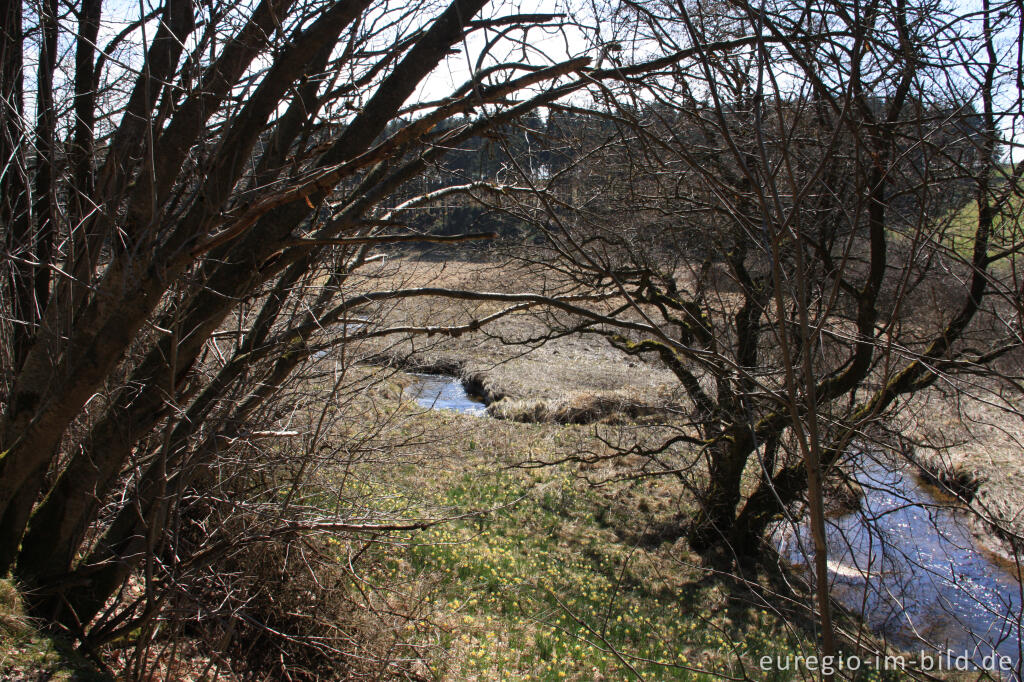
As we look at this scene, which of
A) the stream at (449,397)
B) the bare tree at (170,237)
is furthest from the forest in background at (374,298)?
the stream at (449,397)

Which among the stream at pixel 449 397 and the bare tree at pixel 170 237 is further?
the stream at pixel 449 397

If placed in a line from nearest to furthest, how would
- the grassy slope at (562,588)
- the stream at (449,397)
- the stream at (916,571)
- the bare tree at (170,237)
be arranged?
the bare tree at (170,237), the grassy slope at (562,588), the stream at (916,571), the stream at (449,397)

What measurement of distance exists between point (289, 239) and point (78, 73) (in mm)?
2611

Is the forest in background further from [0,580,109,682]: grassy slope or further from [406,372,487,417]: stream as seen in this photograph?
[406,372,487,417]: stream

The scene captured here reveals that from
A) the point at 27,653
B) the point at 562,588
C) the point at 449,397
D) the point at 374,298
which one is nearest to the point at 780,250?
the point at 374,298

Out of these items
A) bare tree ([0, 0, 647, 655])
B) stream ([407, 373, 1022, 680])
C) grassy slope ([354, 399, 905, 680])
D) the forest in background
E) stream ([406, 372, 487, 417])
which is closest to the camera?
the forest in background

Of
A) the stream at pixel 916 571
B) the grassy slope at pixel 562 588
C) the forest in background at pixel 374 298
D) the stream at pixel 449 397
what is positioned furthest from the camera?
the stream at pixel 449 397

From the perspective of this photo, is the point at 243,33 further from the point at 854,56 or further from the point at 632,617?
the point at 632,617

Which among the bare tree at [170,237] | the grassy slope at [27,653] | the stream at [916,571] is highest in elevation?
the bare tree at [170,237]

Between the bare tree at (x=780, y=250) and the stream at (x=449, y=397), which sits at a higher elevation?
the bare tree at (x=780, y=250)

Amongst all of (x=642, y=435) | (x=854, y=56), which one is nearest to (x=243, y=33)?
(x=854, y=56)

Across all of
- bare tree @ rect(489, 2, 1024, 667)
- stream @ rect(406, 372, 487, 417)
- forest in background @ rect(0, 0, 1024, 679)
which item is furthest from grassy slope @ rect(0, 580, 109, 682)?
stream @ rect(406, 372, 487, 417)

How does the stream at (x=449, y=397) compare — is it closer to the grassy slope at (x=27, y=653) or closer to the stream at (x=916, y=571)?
the stream at (x=916, y=571)

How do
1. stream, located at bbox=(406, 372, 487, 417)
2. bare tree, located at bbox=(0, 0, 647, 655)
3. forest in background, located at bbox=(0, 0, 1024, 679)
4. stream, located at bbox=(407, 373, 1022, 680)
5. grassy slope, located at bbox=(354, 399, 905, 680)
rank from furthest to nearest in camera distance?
stream, located at bbox=(406, 372, 487, 417)
stream, located at bbox=(407, 373, 1022, 680)
grassy slope, located at bbox=(354, 399, 905, 680)
bare tree, located at bbox=(0, 0, 647, 655)
forest in background, located at bbox=(0, 0, 1024, 679)
